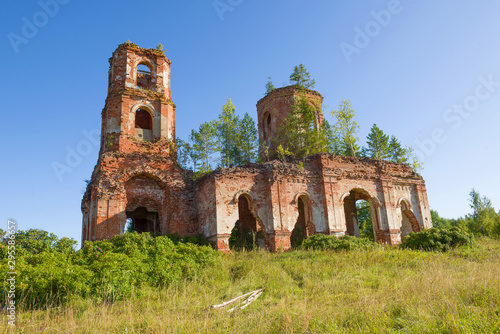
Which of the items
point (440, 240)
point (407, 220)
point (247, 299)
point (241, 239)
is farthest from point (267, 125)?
point (247, 299)

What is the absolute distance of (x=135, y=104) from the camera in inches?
778

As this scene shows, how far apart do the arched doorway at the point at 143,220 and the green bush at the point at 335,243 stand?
9.26 metres

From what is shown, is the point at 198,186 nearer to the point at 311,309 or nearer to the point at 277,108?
the point at 277,108

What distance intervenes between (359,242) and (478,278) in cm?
837

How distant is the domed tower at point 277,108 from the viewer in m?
26.8

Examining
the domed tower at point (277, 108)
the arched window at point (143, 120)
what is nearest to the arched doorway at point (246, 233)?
the domed tower at point (277, 108)

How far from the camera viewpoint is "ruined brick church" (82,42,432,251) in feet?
55.9

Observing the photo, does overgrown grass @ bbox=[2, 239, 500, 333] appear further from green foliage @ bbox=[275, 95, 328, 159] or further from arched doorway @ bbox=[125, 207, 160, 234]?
green foliage @ bbox=[275, 95, 328, 159]

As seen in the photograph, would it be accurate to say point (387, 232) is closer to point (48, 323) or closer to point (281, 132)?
point (281, 132)

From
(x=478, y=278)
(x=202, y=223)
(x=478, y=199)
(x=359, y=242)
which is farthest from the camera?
(x=478, y=199)

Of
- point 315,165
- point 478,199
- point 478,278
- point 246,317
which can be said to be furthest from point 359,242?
point 478,199

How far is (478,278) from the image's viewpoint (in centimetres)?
720

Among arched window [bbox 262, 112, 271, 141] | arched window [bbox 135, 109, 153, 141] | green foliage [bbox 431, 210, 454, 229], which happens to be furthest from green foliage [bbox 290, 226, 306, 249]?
green foliage [bbox 431, 210, 454, 229]

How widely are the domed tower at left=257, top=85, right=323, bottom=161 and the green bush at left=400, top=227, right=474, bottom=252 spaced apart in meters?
12.3
